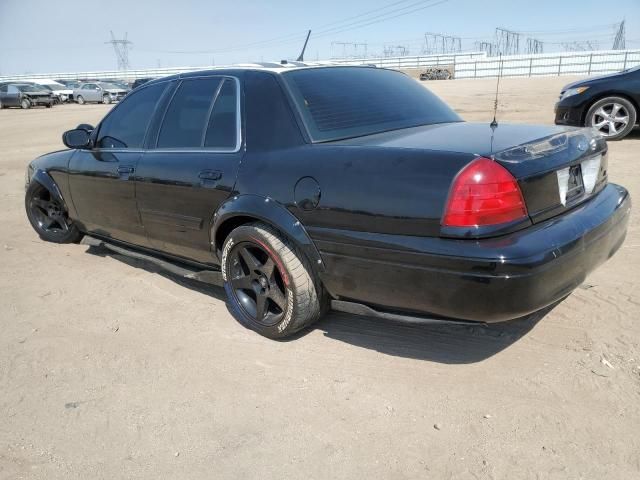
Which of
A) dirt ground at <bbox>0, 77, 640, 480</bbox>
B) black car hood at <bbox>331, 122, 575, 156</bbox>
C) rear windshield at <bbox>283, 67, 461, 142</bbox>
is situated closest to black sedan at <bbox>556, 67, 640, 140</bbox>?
dirt ground at <bbox>0, 77, 640, 480</bbox>

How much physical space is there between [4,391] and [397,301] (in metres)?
2.14

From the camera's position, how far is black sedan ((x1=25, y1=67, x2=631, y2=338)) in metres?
2.33

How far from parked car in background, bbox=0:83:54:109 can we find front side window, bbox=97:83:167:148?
3127 centimetres

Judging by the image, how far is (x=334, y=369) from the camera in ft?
9.40

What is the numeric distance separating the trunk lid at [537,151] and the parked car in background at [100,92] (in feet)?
113

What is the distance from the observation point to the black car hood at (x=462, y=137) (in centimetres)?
249

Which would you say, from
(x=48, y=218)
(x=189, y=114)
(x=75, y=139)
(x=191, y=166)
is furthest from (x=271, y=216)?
(x=48, y=218)

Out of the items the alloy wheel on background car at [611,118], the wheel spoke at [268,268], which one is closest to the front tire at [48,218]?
the wheel spoke at [268,268]

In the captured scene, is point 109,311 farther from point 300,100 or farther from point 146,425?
point 300,100

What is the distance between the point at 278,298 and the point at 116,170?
182 centimetres

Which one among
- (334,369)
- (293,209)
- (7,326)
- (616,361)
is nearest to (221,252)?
(293,209)

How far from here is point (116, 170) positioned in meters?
4.01

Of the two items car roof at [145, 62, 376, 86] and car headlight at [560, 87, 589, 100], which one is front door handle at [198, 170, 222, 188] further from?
car headlight at [560, 87, 589, 100]

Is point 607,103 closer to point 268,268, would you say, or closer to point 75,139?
point 268,268
